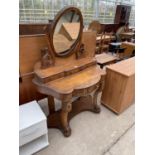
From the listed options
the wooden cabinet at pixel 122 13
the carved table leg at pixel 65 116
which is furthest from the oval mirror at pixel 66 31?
the wooden cabinet at pixel 122 13

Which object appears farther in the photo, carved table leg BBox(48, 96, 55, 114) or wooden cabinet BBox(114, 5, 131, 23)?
wooden cabinet BBox(114, 5, 131, 23)

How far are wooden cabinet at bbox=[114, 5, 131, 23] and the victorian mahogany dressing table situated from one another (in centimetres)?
420

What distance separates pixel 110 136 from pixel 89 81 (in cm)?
72

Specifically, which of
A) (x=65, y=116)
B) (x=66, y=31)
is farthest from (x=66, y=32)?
(x=65, y=116)

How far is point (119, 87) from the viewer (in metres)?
1.83

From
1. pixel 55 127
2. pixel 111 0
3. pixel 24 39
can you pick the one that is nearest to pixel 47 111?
pixel 55 127

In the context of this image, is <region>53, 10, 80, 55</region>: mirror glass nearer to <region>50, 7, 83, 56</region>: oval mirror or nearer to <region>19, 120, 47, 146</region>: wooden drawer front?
<region>50, 7, 83, 56</region>: oval mirror

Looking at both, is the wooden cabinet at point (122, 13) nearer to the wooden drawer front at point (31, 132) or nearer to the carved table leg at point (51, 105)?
the carved table leg at point (51, 105)

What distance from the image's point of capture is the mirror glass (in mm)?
1383

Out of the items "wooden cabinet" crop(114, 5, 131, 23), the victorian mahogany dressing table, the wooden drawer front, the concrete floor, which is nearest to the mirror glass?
the victorian mahogany dressing table

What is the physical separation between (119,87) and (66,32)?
98 cm

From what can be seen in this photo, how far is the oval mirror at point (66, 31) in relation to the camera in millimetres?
1336

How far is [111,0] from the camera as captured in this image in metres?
5.06
